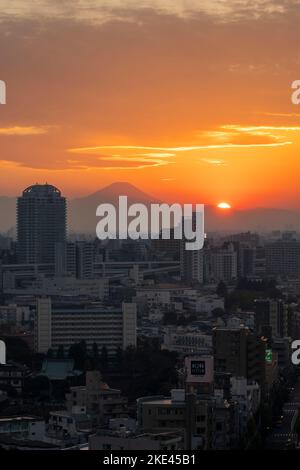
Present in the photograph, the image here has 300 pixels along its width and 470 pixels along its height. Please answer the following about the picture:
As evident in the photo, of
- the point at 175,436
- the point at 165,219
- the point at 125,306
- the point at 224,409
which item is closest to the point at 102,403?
the point at 224,409

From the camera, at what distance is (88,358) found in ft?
45.8

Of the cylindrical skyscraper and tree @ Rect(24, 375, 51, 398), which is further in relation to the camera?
the cylindrical skyscraper

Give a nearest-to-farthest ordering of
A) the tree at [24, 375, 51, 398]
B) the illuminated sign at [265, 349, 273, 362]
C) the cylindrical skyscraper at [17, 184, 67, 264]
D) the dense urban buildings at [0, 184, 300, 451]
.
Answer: the dense urban buildings at [0, 184, 300, 451] → the tree at [24, 375, 51, 398] → the illuminated sign at [265, 349, 273, 362] → the cylindrical skyscraper at [17, 184, 67, 264]

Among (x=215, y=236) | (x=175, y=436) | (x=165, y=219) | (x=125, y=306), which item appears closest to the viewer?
(x=175, y=436)

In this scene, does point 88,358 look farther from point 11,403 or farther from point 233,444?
point 233,444

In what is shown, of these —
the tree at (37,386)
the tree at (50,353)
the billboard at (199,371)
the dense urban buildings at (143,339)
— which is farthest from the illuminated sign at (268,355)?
the billboard at (199,371)

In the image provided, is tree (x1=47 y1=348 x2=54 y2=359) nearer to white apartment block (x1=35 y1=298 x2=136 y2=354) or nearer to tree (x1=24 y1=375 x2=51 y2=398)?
white apartment block (x1=35 y1=298 x2=136 y2=354)

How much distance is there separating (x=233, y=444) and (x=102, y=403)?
1842 millimetres

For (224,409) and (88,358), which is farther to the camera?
(88,358)

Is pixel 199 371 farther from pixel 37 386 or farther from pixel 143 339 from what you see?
pixel 143 339

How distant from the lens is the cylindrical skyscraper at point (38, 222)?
98.5ft

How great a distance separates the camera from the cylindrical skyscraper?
1182 inches

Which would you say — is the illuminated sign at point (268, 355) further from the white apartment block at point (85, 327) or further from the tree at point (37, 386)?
the white apartment block at point (85, 327)

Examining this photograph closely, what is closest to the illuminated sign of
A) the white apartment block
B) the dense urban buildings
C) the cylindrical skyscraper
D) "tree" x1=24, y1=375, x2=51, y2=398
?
the dense urban buildings
